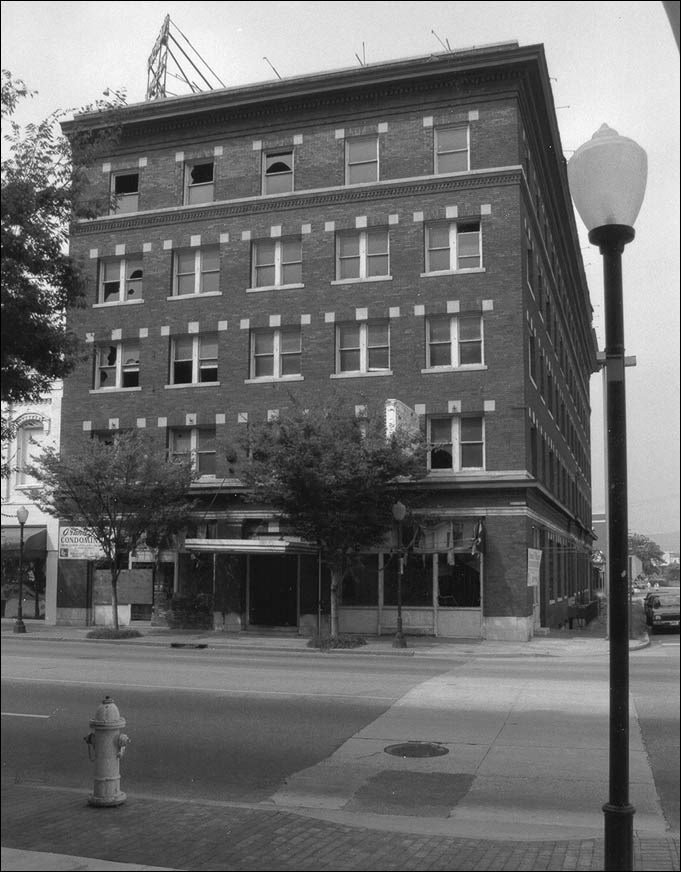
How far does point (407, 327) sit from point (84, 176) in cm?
2249

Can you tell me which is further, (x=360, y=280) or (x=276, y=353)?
(x=276, y=353)

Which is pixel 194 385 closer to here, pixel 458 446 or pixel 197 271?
pixel 197 271

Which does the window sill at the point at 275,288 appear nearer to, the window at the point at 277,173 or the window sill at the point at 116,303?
the window at the point at 277,173

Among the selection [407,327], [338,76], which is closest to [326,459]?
[407,327]

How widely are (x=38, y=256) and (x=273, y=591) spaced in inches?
955

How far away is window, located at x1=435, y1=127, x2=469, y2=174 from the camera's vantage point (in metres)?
28.8

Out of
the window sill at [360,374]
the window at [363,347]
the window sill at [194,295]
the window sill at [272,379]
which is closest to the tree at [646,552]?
the window sill at [360,374]

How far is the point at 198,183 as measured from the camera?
31.7 metres

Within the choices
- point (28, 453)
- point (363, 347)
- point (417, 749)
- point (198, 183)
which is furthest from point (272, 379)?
point (417, 749)

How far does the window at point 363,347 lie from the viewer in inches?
1147

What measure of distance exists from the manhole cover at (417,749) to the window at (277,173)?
2345cm

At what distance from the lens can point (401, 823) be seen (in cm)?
705

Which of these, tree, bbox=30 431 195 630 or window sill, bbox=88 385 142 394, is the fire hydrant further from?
window sill, bbox=88 385 142 394

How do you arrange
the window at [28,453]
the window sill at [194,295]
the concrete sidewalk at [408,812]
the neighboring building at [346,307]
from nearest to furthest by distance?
the concrete sidewalk at [408,812], the window at [28,453], the neighboring building at [346,307], the window sill at [194,295]
